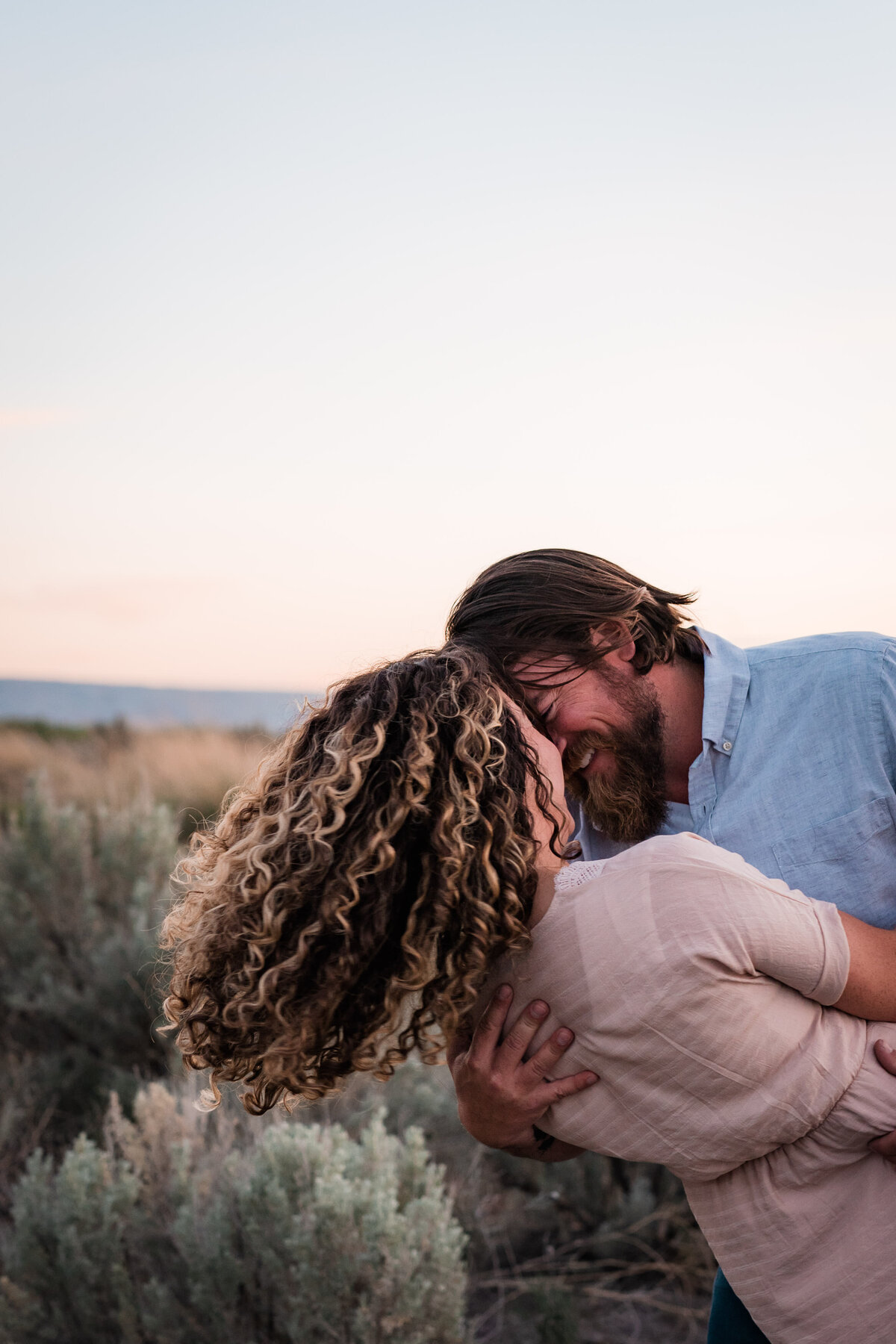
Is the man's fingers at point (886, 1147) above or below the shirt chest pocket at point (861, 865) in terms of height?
below

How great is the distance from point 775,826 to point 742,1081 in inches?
28.6

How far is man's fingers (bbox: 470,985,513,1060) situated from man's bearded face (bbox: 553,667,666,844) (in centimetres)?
80

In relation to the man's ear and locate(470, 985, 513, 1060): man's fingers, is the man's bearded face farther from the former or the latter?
locate(470, 985, 513, 1060): man's fingers

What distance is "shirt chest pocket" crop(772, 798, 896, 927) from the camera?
6.02ft

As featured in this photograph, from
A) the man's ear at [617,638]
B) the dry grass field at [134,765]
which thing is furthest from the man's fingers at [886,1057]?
the dry grass field at [134,765]

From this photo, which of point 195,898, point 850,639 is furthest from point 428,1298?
point 850,639

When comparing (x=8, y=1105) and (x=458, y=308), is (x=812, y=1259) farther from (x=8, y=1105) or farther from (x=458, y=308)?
(x=458, y=308)

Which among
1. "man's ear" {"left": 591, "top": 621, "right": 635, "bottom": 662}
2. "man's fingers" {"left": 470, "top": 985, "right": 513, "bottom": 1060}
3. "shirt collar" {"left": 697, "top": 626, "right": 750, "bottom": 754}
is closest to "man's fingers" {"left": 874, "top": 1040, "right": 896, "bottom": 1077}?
"man's fingers" {"left": 470, "top": 985, "right": 513, "bottom": 1060}

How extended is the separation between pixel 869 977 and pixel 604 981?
15.8 inches

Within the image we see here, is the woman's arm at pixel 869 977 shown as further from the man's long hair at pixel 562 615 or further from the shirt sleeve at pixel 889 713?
the man's long hair at pixel 562 615

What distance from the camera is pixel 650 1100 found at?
1.35 m

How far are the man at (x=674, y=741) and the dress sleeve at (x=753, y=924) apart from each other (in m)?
0.20

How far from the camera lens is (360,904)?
4.42 feet

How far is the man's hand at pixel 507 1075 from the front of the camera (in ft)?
4.74
